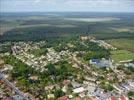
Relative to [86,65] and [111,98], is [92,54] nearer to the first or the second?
[86,65]

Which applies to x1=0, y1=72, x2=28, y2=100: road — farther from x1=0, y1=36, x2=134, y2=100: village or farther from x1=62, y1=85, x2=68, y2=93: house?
x1=62, y1=85, x2=68, y2=93: house

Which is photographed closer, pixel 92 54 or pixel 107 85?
pixel 107 85

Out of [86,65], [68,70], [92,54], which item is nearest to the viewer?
[68,70]

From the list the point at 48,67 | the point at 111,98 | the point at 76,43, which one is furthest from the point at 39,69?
the point at 76,43

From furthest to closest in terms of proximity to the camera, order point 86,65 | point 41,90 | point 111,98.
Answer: point 86,65 → point 41,90 → point 111,98

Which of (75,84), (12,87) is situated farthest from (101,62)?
(12,87)

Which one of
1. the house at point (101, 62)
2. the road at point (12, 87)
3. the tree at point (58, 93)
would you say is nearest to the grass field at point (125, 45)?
the house at point (101, 62)

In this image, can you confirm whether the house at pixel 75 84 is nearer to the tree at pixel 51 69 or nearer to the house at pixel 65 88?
the house at pixel 65 88
